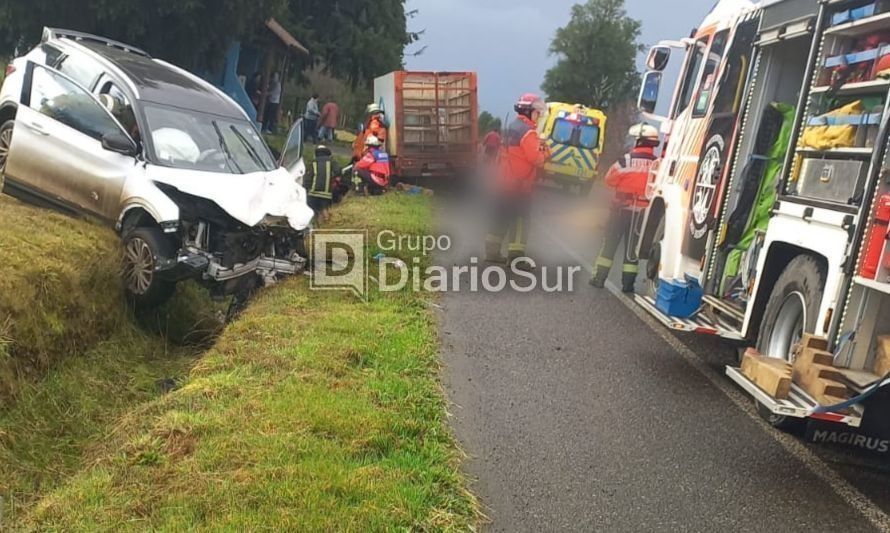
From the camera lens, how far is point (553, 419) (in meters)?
5.10

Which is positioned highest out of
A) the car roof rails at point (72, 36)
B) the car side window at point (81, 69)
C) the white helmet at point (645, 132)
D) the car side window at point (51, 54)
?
the car roof rails at point (72, 36)

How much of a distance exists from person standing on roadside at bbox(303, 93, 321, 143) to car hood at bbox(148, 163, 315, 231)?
16.9 metres

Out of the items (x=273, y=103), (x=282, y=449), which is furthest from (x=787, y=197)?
(x=273, y=103)

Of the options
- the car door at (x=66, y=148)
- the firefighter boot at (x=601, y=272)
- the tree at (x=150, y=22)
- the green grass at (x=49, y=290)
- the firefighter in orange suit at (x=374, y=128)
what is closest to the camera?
the green grass at (x=49, y=290)

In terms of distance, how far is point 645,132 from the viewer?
8766mm

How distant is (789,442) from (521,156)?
5.30 m

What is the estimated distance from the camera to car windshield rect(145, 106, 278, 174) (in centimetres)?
712

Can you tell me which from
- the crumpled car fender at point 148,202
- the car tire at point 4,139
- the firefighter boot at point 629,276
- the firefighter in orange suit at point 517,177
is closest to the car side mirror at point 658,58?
the firefighter in orange suit at point 517,177

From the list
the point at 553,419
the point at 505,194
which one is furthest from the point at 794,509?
the point at 505,194

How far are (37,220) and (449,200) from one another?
34.5 ft

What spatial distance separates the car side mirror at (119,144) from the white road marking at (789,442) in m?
5.38

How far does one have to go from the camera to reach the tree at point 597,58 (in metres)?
53.3

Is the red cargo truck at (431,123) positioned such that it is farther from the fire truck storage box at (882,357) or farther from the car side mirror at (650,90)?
the fire truck storage box at (882,357)

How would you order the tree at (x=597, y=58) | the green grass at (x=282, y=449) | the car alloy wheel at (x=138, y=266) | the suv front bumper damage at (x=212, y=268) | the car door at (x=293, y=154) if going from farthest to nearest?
the tree at (x=597, y=58)
the car door at (x=293, y=154)
the car alloy wheel at (x=138, y=266)
the suv front bumper damage at (x=212, y=268)
the green grass at (x=282, y=449)
